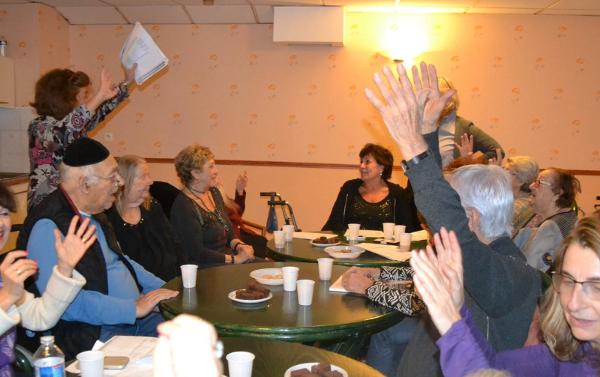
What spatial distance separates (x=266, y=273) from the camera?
2.47 m

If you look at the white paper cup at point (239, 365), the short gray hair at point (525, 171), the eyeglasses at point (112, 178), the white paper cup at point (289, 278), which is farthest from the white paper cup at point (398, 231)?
the white paper cup at point (239, 365)

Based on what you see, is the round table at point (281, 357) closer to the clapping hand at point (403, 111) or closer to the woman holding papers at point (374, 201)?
the clapping hand at point (403, 111)

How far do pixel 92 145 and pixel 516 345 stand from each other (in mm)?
1790

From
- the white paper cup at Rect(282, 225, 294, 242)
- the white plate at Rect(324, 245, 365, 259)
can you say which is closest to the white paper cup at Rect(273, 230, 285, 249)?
the white paper cup at Rect(282, 225, 294, 242)

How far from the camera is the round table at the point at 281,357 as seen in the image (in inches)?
58.0

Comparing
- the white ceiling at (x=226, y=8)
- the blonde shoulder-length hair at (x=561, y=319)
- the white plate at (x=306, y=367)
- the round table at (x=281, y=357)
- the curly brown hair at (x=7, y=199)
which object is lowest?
the round table at (x=281, y=357)

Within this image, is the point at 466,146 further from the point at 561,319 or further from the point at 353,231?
the point at 561,319

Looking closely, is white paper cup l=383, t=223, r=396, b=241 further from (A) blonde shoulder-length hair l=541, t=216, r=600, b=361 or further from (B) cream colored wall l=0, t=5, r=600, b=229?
(B) cream colored wall l=0, t=5, r=600, b=229

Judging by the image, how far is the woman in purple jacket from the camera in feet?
4.09

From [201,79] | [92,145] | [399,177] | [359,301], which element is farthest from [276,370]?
[201,79]

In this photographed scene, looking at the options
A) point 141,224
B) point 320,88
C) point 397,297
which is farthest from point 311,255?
point 320,88

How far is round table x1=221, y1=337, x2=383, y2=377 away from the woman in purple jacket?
0.26 m

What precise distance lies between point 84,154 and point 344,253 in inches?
54.1

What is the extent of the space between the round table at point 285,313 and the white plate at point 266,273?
26 mm
